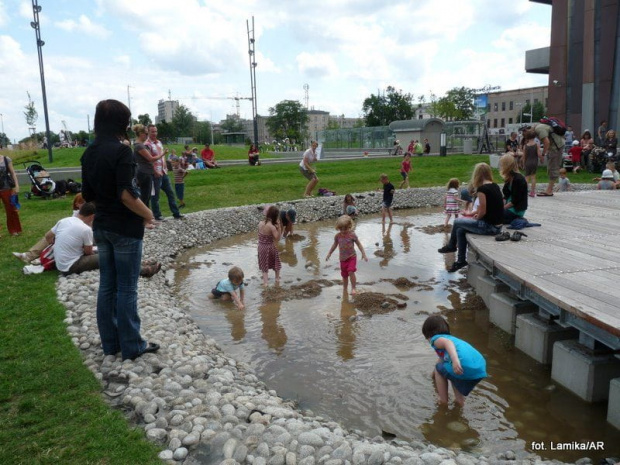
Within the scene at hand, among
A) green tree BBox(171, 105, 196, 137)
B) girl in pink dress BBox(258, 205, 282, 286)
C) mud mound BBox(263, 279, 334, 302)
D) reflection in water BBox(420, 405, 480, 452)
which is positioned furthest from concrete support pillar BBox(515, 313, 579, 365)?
green tree BBox(171, 105, 196, 137)

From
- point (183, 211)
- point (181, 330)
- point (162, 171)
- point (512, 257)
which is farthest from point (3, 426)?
point (183, 211)

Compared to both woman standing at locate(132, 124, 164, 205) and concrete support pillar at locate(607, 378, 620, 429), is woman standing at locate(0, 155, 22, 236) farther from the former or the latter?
concrete support pillar at locate(607, 378, 620, 429)

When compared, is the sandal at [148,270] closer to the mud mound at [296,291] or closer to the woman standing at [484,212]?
the mud mound at [296,291]

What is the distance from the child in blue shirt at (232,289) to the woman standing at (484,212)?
156 inches

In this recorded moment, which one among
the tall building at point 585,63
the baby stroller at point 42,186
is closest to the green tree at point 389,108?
the tall building at point 585,63

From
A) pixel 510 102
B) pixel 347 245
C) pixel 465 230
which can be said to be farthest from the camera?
pixel 510 102

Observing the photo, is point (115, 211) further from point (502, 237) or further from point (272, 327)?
point (502, 237)

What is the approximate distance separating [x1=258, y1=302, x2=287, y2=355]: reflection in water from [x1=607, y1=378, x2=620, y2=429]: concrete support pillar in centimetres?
372

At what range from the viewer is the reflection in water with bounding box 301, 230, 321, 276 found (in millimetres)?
10448

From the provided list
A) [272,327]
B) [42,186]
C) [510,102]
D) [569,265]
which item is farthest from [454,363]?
[510,102]

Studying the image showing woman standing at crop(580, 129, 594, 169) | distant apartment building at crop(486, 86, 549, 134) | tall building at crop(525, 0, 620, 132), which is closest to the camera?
woman standing at crop(580, 129, 594, 169)

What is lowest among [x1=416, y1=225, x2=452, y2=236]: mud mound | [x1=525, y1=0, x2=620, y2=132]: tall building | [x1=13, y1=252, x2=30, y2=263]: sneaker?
[x1=416, y1=225, x2=452, y2=236]: mud mound

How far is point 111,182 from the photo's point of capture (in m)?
4.56

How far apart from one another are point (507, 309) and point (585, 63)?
27.1 meters
